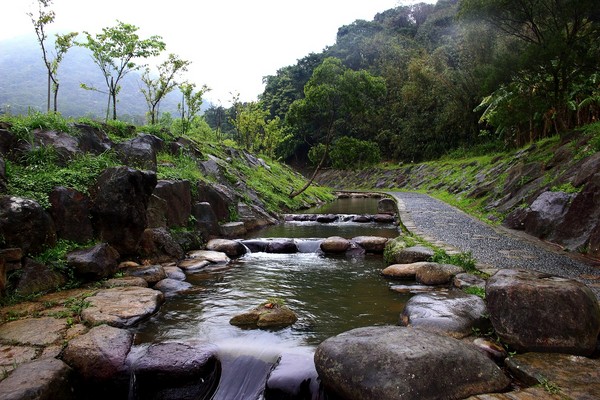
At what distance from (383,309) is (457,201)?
14.5 m

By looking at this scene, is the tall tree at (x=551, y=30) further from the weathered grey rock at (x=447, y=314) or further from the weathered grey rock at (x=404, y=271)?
the weathered grey rock at (x=447, y=314)

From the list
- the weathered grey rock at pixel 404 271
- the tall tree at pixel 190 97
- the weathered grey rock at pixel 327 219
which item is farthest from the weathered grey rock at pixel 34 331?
the tall tree at pixel 190 97

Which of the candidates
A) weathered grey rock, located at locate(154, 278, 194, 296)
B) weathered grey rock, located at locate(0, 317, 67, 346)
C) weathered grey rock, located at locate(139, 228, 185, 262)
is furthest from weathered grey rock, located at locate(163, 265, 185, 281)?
weathered grey rock, located at locate(0, 317, 67, 346)

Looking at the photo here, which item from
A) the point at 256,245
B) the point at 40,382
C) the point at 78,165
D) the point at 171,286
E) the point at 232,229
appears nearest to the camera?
the point at 40,382

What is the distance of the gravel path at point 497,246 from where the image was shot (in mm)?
6539

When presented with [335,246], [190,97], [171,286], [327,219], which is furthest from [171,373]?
[190,97]

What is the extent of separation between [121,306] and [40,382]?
218 centimetres

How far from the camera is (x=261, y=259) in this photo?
10.3 m

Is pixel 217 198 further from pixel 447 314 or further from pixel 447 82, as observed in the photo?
pixel 447 82

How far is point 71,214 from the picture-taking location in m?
7.52

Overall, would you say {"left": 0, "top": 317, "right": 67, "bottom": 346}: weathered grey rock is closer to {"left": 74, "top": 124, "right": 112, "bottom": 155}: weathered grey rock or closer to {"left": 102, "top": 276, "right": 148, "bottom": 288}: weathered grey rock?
{"left": 102, "top": 276, "right": 148, "bottom": 288}: weathered grey rock

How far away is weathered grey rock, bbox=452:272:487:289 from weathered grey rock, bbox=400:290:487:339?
612mm

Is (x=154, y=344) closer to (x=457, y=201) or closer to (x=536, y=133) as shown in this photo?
(x=457, y=201)

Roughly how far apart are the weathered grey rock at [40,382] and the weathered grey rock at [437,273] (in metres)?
5.72
